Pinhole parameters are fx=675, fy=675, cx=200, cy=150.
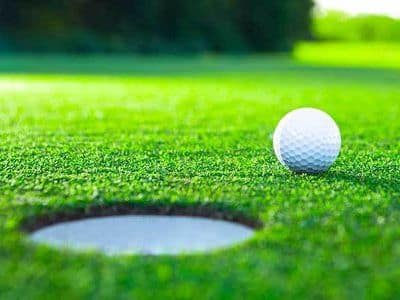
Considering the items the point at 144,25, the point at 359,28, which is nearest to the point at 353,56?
the point at 144,25

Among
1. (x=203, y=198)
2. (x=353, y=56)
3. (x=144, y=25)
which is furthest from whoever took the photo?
(x=353, y=56)

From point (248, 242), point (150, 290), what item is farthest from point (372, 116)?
point (150, 290)

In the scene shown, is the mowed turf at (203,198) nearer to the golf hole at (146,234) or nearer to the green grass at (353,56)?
the golf hole at (146,234)

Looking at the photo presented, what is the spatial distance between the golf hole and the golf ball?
3.78ft

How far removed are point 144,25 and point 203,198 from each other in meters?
32.0

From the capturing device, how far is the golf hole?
9.26 feet

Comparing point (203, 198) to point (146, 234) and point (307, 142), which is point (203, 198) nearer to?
point (146, 234)

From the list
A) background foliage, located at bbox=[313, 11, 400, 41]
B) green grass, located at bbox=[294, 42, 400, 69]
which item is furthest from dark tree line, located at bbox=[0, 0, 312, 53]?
background foliage, located at bbox=[313, 11, 400, 41]

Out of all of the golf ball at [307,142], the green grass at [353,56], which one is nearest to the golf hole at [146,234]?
the golf ball at [307,142]

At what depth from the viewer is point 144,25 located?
34500 mm

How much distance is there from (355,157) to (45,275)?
302 cm

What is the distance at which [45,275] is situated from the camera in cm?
229

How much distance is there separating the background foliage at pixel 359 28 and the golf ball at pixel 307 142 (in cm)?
5969

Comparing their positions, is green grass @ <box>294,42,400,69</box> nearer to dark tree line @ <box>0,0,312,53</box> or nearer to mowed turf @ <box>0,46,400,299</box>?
dark tree line @ <box>0,0,312,53</box>
